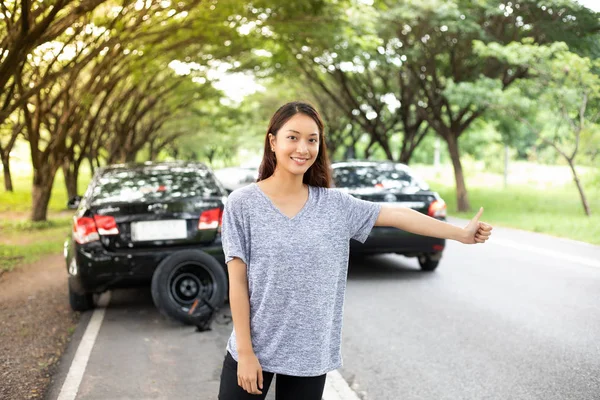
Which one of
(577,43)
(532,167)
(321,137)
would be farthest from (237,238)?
(532,167)

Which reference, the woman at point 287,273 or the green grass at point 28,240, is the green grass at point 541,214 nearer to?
the green grass at point 28,240

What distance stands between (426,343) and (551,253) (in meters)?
6.14

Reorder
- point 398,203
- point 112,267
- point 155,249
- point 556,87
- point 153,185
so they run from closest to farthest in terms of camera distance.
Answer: point 112,267
point 155,249
point 153,185
point 398,203
point 556,87

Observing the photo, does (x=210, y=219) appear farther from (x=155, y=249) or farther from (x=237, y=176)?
(x=237, y=176)

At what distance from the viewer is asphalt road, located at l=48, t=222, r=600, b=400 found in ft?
14.9

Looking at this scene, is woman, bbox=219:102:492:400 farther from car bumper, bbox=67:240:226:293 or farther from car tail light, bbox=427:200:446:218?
car tail light, bbox=427:200:446:218

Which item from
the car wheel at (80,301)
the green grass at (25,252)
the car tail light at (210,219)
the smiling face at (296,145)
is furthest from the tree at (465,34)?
the smiling face at (296,145)

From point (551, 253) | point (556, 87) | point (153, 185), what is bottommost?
point (551, 253)

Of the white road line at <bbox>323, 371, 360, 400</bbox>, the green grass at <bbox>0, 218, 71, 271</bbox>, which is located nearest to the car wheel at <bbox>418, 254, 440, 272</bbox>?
the white road line at <bbox>323, 371, 360, 400</bbox>

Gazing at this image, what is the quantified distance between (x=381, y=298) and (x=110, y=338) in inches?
118

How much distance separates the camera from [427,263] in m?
9.19

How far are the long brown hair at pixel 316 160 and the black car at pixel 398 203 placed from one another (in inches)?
235

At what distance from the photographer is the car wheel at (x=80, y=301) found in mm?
6859

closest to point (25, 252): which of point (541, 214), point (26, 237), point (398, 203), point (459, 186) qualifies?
point (26, 237)
